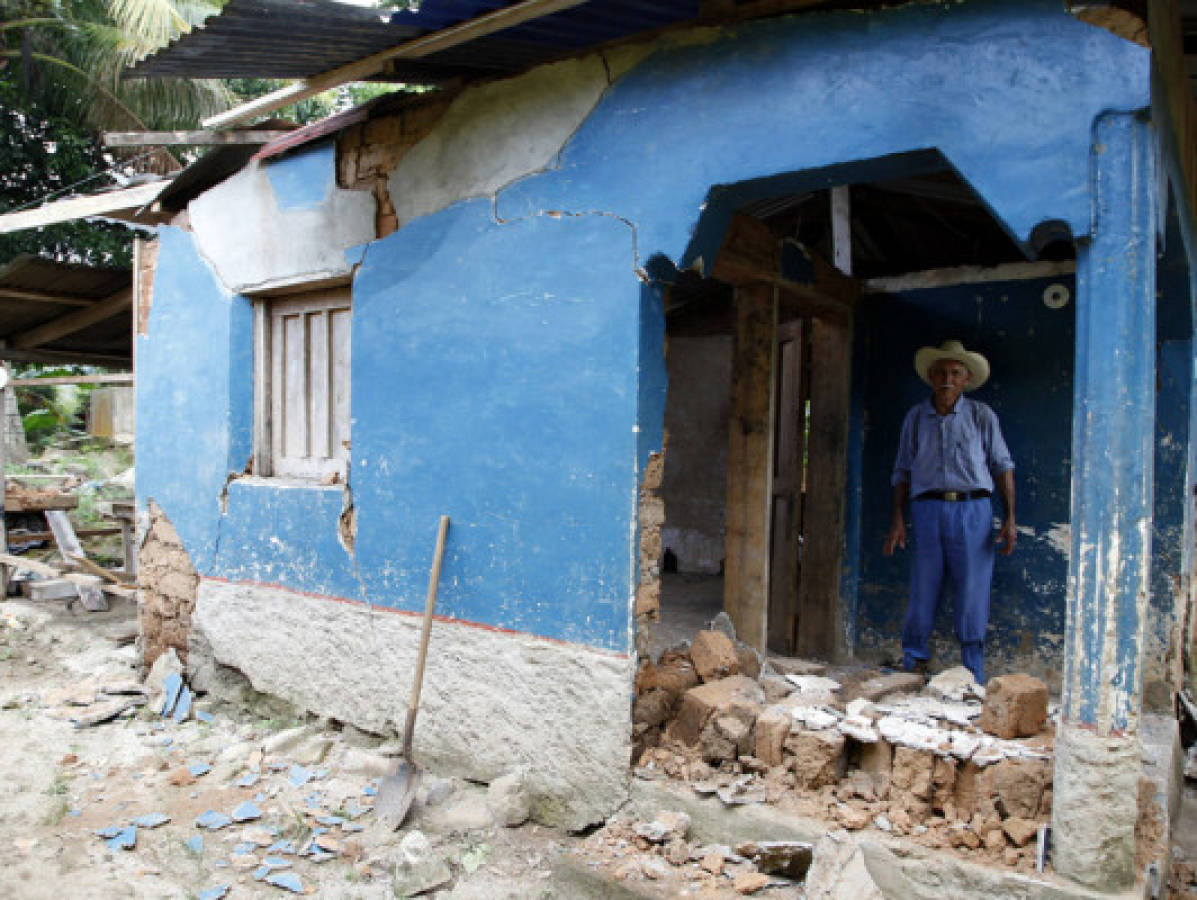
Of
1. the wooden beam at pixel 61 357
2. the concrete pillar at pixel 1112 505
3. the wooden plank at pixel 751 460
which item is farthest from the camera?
the wooden beam at pixel 61 357

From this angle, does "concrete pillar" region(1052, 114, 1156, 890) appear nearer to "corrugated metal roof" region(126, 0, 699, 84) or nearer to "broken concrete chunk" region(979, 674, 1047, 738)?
"broken concrete chunk" region(979, 674, 1047, 738)

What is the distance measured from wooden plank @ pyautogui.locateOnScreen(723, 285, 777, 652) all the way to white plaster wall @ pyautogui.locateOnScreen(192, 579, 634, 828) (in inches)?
52.3

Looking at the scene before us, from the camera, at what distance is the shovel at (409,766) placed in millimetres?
3807

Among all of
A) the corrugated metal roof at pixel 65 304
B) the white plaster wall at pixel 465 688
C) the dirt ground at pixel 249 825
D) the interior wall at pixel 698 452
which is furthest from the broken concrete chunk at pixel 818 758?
the corrugated metal roof at pixel 65 304

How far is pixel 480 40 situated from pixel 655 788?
10.2ft

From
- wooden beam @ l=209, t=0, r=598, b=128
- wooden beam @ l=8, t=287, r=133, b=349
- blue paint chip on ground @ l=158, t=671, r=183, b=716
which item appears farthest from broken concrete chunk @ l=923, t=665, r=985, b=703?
wooden beam @ l=8, t=287, r=133, b=349

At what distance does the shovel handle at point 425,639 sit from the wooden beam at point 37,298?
4872mm

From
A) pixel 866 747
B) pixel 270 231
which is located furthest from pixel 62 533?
pixel 866 747

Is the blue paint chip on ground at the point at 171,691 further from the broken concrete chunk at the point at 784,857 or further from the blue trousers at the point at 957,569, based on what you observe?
the blue trousers at the point at 957,569

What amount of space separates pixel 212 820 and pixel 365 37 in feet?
11.2

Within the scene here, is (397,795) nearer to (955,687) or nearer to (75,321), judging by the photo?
(955,687)

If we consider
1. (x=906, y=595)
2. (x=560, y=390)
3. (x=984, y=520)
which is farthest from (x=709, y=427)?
(x=560, y=390)

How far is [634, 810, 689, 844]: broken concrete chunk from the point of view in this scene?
330 cm

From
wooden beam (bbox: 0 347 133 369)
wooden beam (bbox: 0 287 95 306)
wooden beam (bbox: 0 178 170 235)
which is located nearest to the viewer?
wooden beam (bbox: 0 178 170 235)
